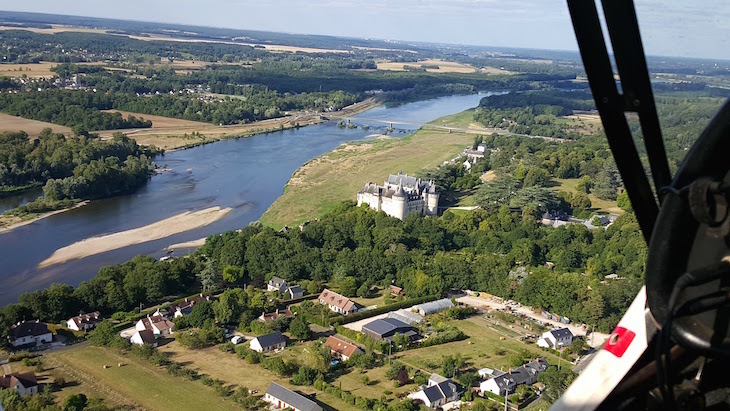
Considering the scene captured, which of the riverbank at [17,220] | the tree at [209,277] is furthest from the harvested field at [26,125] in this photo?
the tree at [209,277]

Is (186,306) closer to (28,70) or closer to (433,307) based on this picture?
(433,307)

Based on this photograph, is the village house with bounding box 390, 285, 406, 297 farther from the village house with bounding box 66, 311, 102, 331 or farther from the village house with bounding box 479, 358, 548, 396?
the village house with bounding box 66, 311, 102, 331

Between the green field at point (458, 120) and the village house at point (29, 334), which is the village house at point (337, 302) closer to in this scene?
the village house at point (29, 334)

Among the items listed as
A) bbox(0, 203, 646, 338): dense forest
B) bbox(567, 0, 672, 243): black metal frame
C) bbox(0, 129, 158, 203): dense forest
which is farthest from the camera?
bbox(0, 129, 158, 203): dense forest

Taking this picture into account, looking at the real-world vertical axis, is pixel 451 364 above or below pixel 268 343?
above

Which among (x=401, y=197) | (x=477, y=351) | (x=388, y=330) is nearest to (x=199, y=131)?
(x=401, y=197)

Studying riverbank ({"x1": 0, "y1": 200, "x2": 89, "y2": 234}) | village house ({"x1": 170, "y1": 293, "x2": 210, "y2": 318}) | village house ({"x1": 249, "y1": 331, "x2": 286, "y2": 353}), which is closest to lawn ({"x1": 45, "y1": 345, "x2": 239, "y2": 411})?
village house ({"x1": 249, "y1": 331, "x2": 286, "y2": 353})
